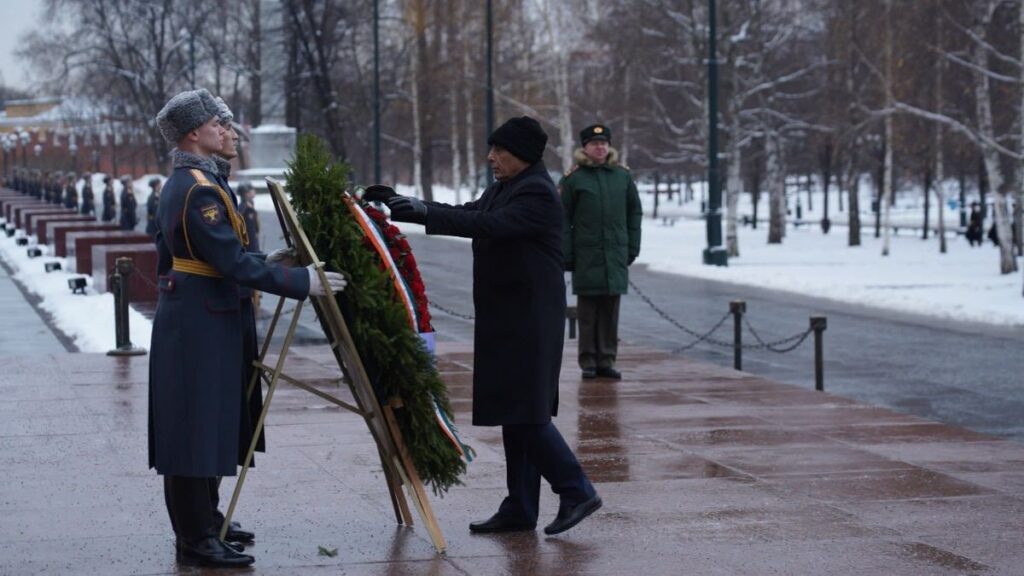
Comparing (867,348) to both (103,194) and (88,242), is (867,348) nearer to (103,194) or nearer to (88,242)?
(88,242)

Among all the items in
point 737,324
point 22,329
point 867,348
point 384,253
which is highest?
point 384,253

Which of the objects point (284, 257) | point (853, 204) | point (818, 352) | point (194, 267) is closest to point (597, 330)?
point (818, 352)

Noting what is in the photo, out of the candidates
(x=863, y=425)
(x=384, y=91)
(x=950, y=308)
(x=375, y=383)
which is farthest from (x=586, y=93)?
(x=375, y=383)

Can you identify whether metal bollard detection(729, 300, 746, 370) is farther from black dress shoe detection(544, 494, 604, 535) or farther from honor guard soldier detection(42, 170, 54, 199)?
honor guard soldier detection(42, 170, 54, 199)

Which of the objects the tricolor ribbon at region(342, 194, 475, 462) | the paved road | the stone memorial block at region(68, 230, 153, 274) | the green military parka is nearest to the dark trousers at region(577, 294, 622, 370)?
the green military parka

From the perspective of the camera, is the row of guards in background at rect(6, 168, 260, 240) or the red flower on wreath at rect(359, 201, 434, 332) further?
the row of guards in background at rect(6, 168, 260, 240)

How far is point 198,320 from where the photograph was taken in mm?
6246

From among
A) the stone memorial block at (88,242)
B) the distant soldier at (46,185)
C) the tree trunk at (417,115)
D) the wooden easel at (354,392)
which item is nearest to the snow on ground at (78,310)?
the stone memorial block at (88,242)

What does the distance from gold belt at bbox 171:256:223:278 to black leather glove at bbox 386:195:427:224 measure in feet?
2.37

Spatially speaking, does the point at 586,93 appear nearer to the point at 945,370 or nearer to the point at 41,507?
the point at 945,370

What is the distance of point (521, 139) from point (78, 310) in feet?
51.4

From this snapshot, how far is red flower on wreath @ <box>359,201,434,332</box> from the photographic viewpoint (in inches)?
262

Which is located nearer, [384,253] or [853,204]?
[384,253]

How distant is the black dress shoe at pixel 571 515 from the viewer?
6887mm
